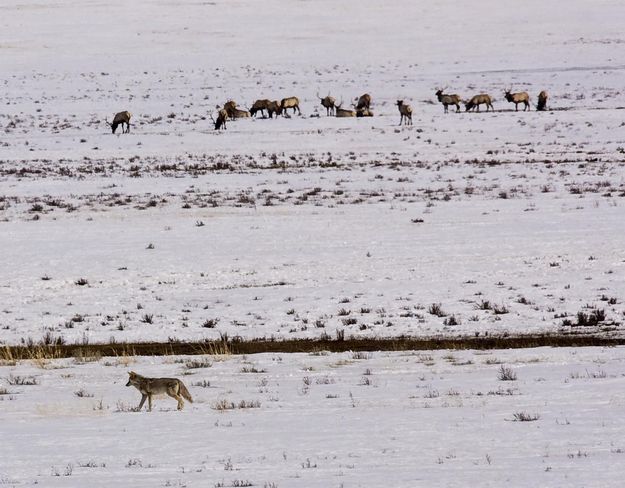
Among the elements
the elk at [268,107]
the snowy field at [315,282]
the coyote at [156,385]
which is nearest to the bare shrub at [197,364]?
the snowy field at [315,282]

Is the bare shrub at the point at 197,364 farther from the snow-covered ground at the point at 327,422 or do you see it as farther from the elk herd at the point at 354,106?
the elk herd at the point at 354,106

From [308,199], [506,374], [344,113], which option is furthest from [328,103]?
[506,374]

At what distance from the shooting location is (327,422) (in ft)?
30.8

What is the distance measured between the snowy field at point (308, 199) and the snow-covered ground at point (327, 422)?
9.10ft

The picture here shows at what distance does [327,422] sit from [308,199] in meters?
20.6

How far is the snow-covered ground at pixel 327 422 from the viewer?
24.8 ft

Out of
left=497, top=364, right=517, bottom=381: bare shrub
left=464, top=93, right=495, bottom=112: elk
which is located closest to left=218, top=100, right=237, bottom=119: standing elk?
left=464, top=93, right=495, bottom=112: elk

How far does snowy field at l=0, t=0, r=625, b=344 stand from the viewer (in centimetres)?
1697

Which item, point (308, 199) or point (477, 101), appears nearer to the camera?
point (308, 199)

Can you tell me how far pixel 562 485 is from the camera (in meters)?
6.87

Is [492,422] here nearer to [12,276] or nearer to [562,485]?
[562,485]

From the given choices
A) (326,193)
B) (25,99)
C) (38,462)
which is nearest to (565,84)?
(25,99)

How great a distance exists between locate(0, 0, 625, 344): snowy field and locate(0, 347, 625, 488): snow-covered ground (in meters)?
2.77

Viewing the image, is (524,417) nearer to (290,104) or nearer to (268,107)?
(268,107)
